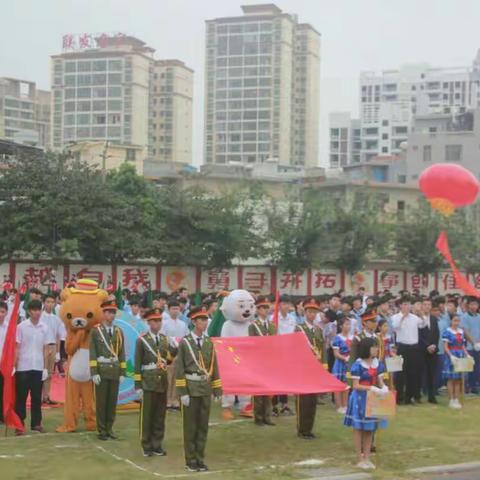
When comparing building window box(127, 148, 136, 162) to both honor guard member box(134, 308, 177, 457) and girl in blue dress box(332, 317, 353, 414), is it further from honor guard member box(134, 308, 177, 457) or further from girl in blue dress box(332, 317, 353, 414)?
honor guard member box(134, 308, 177, 457)

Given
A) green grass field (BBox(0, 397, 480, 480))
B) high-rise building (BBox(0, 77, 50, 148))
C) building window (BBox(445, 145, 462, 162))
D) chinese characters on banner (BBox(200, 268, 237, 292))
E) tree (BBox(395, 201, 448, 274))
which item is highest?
high-rise building (BBox(0, 77, 50, 148))

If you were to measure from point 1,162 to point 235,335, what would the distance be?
17315 mm

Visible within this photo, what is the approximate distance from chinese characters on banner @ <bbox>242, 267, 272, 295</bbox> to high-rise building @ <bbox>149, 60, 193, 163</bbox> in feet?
303

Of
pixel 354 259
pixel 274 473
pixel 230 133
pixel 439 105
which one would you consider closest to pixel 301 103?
pixel 230 133

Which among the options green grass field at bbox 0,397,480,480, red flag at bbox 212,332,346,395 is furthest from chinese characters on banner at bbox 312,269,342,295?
red flag at bbox 212,332,346,395

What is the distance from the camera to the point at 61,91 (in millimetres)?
122875

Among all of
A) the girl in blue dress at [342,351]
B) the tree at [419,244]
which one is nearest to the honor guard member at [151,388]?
the girl in blue dress at [342,351]

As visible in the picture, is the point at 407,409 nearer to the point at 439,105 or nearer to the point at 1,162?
the point at 1,162

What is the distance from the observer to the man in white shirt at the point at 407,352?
14.2 m

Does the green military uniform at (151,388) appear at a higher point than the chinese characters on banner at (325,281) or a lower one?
lower

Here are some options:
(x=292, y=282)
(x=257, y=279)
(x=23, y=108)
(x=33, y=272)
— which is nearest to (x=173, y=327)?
(x=33, y=272)

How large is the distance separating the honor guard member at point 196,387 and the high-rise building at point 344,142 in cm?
11161

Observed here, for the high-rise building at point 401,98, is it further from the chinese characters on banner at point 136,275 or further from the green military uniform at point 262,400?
the green military uniform at point 262,400

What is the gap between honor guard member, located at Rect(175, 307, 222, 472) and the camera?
9438 millimetres
